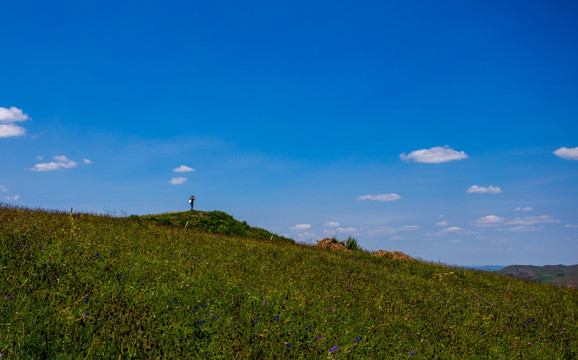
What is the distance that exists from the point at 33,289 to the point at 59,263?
1.21 meters

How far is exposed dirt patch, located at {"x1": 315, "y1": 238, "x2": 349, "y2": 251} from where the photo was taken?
918 inches

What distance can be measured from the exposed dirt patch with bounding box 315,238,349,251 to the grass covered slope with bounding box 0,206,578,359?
1158cm

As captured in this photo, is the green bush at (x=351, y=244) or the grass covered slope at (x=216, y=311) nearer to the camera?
the grass covered slope at (x=216, y=311)

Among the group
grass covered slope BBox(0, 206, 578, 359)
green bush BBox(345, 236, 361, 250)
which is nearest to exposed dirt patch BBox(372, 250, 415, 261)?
green bush BBox(345, 236, 361, 250)

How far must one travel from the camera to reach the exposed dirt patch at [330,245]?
2331 cm

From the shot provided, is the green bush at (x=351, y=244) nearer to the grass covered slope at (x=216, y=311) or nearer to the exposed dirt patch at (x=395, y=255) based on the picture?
the exposed dirt patch at (x=395, y=255)

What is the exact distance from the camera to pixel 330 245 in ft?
79.1

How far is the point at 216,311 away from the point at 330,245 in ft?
61.2

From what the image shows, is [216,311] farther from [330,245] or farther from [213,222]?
[213,222]

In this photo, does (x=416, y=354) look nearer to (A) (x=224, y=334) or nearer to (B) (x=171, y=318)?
→ (A) (x=224, y=334)

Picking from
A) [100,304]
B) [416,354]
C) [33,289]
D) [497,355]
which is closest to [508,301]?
[497,355]

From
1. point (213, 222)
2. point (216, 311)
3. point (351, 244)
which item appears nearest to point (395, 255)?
point (351, 244)

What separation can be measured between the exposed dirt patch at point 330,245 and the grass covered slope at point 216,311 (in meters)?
11.6

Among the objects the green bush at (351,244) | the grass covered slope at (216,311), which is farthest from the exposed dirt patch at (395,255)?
the grass covered slope at (216,311)
